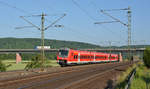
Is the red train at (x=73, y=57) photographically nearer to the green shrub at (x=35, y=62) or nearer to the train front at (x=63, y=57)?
the train front at (x=63, y=57)

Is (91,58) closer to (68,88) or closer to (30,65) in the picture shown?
(30,65)

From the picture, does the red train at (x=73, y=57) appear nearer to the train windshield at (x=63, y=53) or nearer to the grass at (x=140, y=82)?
the train windshield at (x=63, y=53)

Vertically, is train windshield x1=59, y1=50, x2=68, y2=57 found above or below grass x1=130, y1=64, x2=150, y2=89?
above

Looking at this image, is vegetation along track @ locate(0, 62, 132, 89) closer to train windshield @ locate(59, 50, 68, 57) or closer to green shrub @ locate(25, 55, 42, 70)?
train windshield @ locate(59, 50, 68, 57)

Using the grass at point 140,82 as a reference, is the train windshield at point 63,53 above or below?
above

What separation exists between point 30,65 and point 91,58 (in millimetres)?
18637

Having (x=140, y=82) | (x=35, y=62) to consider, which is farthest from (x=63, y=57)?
(x=140, y=82)

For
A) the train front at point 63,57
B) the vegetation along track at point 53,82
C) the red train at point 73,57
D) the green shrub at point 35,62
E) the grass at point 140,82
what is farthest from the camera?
the green shrub at point 35,62

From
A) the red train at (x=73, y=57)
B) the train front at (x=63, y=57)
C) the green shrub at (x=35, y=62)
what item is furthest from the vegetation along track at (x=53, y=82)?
the green shrub at (x=35, y=62)

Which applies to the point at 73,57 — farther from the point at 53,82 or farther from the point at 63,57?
the point at 53,82

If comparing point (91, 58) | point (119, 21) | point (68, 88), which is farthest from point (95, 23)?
point (91, 58)

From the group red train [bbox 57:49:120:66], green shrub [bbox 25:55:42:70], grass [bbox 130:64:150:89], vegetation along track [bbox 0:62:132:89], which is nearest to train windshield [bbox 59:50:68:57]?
red train [bbox 57:49:120:66]

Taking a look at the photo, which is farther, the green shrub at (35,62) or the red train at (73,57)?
the green shrub at (35,62)

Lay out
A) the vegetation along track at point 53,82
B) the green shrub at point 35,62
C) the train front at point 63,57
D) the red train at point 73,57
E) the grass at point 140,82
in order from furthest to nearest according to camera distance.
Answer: the green shrub at point 35,62, the red train at point 73,57, the train front at point 63,57, the vegetation along track at point 53,82, the grass at point 140,82
